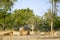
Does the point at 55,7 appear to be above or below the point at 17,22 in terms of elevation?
above

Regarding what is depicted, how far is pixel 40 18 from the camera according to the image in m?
44.2

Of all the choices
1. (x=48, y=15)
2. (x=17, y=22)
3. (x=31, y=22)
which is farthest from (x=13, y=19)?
(x=48, y=15)

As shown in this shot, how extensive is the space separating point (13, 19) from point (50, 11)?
45.7 ft

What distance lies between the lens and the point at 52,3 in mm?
37594

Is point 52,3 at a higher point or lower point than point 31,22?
higher

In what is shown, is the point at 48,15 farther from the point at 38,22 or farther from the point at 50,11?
the point at 38,22

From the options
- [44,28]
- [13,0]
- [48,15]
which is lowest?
[44,28]

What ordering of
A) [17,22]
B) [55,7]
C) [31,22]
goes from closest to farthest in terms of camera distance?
1. [55,7]
2. [31,22]
3. [17,22]

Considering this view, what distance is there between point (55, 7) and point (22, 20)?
18231mm

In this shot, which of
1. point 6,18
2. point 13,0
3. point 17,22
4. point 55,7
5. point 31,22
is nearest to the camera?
point 13,0

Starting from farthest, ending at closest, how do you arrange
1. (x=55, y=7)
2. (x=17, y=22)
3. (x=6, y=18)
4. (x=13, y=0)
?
(x=17, y=22) → (x=6, y=18) → (x=55, y=7) → (x=13, y=0)

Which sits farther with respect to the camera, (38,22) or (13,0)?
(38,22)

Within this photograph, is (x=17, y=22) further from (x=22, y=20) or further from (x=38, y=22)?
(x=38, y=22)

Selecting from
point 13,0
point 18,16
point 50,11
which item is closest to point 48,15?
point 50,11
